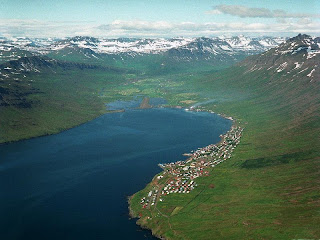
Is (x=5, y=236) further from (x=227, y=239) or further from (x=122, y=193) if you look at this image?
(x=227, y=239)

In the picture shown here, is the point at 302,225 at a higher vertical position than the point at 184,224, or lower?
higher

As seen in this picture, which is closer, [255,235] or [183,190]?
[255,235]

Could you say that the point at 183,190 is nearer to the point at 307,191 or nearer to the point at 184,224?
the point at 184,224

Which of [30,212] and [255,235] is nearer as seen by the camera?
[255,235]

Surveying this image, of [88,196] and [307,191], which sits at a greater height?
[307,191]

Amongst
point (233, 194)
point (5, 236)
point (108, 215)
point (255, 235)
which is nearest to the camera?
point (255, 235)

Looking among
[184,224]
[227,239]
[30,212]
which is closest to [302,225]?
[227,239]

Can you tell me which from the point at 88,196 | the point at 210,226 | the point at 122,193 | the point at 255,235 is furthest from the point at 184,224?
the point at 88,196

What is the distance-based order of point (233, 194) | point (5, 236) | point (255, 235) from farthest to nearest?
point (233, 194) → point (5, 236) → point (255, 235)
